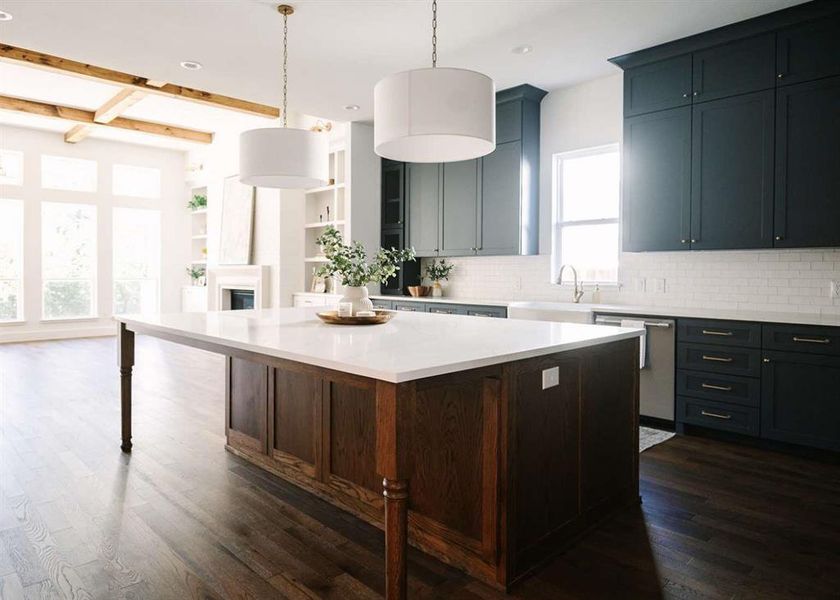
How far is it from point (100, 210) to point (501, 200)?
298 inches

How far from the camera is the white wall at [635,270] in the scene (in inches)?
159

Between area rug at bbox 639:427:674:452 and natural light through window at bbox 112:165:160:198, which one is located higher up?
natural light through window at bbox 112:165:160:198

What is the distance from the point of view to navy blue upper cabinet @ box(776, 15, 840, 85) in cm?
355

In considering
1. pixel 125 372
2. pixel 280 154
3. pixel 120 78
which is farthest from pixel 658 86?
pixel 120 78

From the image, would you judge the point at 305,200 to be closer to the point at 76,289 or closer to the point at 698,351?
the point at 76,289

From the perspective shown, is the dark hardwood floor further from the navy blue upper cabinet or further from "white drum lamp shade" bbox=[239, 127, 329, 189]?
the navy blue upper cabinet

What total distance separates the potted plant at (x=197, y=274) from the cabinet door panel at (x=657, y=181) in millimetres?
7801

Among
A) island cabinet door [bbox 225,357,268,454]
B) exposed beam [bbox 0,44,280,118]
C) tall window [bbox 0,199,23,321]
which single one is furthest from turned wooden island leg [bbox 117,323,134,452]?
tall window [bbox 0,199,23,321]

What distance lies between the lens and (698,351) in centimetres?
389

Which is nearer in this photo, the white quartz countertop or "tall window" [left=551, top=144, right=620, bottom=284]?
the white quartz countertop

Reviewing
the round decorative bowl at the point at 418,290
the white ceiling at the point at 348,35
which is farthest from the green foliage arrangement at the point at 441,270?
the white ceiling at the point at 348,35

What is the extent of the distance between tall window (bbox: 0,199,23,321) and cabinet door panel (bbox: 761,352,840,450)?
10128mm

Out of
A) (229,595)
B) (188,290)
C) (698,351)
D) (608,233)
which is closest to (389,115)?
(229,595)

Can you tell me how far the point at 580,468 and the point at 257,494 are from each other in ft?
5.45
